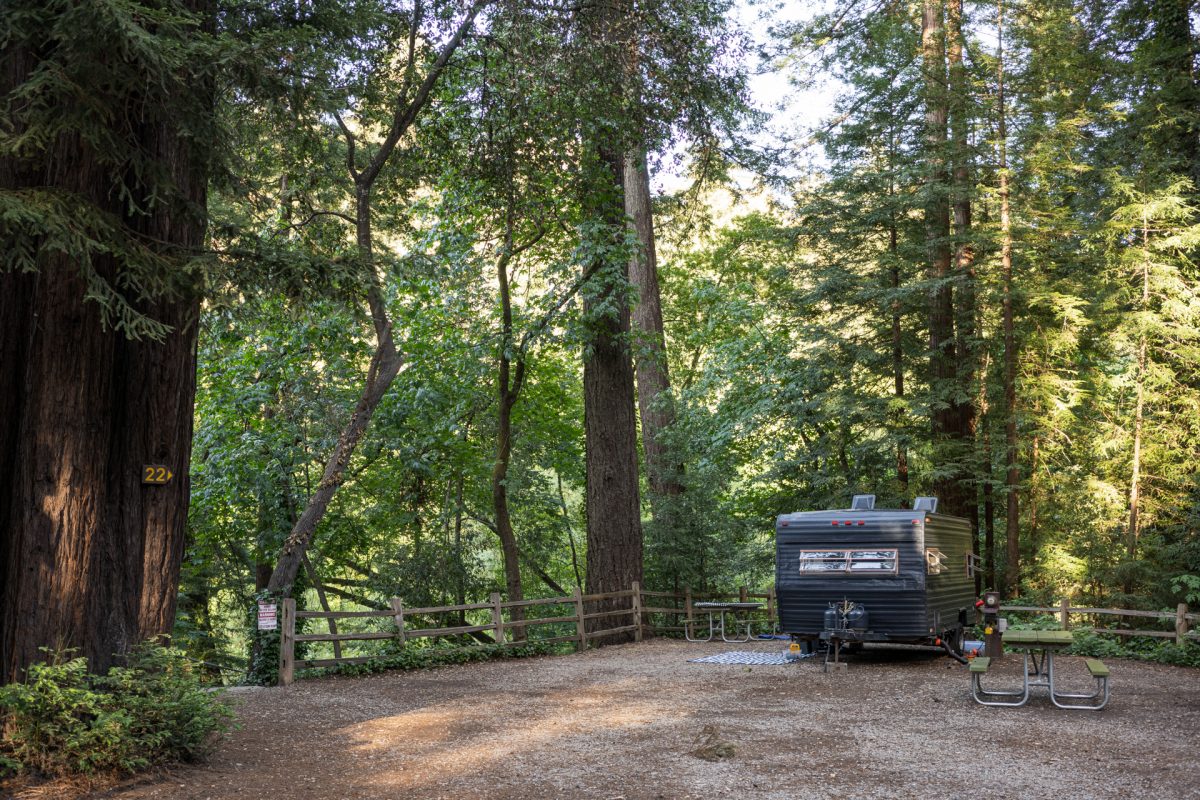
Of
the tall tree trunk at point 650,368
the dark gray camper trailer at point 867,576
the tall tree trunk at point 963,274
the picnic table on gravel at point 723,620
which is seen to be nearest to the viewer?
the dark gray camper trailer at point 867,576

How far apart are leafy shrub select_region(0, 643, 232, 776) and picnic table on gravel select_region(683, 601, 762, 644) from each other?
10664mm

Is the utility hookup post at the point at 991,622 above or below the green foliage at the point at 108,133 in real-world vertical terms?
below

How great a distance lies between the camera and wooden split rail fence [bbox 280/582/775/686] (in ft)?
37.5

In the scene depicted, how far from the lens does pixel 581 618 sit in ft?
49.6

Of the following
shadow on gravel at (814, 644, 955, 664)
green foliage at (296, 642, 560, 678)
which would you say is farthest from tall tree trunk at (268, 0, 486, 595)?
shadow on gravel at (814, 644, 955, 664)

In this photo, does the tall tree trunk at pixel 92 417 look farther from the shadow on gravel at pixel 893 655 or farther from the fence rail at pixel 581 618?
the shadow on gravel at pixel 893 655

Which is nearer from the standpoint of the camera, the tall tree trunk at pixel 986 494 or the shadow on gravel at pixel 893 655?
the shadow on gravel at pixel 893 655

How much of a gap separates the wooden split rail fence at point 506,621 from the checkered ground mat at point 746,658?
83.3 inches

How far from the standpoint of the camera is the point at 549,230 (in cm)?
1570

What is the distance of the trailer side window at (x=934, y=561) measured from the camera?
40.2 ft

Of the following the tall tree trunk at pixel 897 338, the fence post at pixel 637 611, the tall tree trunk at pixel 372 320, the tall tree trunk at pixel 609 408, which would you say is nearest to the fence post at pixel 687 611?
the fence post at pixel 637 611

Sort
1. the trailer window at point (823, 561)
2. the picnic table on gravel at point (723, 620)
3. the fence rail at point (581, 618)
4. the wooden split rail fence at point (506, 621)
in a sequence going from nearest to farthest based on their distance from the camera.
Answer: the wooden split rail fence at point (506, 621) < the fence rail at point (581, 618) < the trailer window at point (823, 561) < the picnic table on gravel at point (723, 620)

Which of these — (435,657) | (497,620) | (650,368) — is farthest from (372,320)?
(650,368)

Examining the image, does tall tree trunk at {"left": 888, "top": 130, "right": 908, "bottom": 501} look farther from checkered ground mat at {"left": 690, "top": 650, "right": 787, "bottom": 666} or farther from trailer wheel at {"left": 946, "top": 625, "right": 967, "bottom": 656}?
checkered ground mat at {"left": 690, "top": 650, "right": 787, "bottom": 666}
